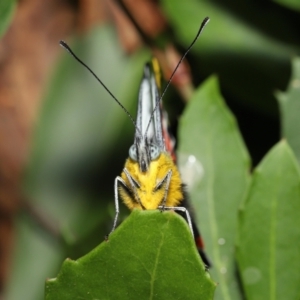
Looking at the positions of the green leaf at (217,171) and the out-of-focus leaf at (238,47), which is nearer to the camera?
the green leaf at (217,171)

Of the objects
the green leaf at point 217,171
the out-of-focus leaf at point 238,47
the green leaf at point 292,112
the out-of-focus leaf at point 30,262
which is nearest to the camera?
the green leaf at point 217,171

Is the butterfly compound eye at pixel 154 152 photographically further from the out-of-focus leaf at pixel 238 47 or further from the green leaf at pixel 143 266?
the out-of-focus leaf at pixel 238 47

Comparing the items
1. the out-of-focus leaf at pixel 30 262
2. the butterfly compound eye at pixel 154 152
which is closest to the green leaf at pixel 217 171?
the butterfly compound eye at pixel 154 152

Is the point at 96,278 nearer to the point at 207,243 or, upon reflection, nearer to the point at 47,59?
the point at 207,243

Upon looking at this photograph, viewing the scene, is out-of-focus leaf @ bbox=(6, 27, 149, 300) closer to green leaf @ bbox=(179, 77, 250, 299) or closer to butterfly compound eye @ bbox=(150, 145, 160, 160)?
green leaf @ bbox=(179, 77, 250, 299)

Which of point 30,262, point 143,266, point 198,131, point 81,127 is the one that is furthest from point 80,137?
point 143,266

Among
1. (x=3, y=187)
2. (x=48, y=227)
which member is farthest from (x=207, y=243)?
(x=3, y=187)

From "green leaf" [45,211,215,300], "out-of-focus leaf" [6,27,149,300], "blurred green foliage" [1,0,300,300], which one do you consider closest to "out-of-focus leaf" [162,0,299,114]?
"blurred green foliage" [1,0,300,300]

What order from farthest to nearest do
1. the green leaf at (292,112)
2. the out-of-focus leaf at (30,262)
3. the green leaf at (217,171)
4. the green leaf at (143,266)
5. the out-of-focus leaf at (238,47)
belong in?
the out-of-focus leaf at (30,262)
the out-of-focus leaf at (238,47)
the green leaf at (292,112)
the green leaf at (217,171)
the green leaf at (143,266)
